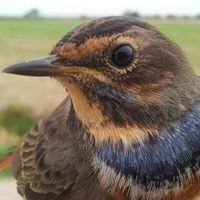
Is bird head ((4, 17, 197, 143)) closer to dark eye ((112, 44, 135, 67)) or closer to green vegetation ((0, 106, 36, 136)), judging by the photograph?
dark eye ((112, 44, 135, 67))

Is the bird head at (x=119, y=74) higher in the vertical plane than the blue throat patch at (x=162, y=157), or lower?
higher

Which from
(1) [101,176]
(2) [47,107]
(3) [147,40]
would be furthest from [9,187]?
(3) [147,40]

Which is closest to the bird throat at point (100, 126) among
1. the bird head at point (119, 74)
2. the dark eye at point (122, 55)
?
the bird head at point (119, 74)

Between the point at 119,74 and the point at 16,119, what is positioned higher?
the point at 119,74

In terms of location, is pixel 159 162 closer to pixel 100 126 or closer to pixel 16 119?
pixel 100 126

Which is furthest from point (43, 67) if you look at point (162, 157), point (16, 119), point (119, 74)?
point (16, 119)

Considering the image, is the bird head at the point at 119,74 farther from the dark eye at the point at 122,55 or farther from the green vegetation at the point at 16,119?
the green vegetation at the point at 16,119

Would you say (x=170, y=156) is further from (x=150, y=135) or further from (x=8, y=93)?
(x=8, y=93)
